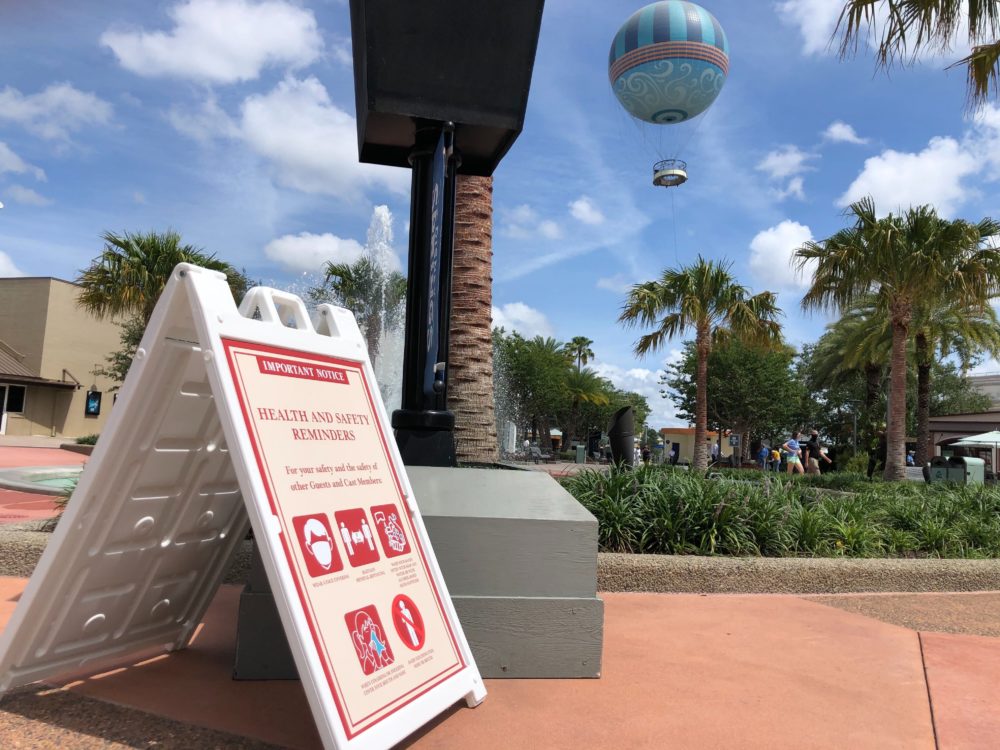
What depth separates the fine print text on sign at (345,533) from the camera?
2320mm

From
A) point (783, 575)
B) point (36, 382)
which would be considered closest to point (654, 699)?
point (783, 575)

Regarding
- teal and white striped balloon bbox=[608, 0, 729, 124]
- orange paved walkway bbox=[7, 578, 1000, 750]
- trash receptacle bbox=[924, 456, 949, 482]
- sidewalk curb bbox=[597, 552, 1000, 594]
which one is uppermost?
teal and white striped balloon bbox=[608, 0, 729, 124]

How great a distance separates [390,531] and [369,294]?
18705 millimetres

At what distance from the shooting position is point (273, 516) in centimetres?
229

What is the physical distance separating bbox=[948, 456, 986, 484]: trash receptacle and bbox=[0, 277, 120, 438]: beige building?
35973mm

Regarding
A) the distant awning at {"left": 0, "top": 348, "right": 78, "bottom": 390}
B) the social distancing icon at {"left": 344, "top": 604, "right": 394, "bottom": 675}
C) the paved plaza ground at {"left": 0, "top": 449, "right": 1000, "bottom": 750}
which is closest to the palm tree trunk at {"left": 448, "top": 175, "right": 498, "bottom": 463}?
the paved plaza ground at {"left": 0, "top": 449, "right": 1000, "bottom": 750}

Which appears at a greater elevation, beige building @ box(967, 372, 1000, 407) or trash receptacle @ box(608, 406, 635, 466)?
beige building @ box(967, 372, 1000, 407)

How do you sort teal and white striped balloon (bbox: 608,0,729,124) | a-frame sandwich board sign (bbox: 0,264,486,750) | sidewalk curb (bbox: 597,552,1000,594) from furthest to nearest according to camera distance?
teal and white striped balloon (bbox: 608,0,729,124) → sidewalk curb (bbox: 597,552,1000,594) → a-frame sandwich board sign (bbox: 0,264,486,750)

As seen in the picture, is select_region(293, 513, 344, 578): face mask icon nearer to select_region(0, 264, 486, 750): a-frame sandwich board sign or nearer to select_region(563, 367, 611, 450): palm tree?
select_region(0, 264, 486, 750): a-frame sandwich board sign

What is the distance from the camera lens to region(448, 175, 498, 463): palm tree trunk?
6.95 m

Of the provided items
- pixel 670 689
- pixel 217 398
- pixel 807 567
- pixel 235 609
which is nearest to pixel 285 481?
Answer: pixel 217 398

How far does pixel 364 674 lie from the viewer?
2355mm

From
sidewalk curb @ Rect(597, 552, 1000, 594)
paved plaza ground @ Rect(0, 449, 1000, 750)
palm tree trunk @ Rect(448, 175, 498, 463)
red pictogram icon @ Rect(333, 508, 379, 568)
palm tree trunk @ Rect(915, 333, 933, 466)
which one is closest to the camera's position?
red pictogram icon @ Rect(333, 508, 379, 568)

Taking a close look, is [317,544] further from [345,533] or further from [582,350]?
[582,350]
